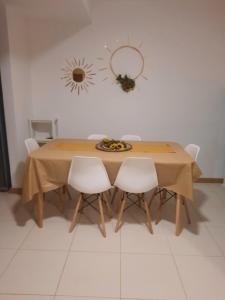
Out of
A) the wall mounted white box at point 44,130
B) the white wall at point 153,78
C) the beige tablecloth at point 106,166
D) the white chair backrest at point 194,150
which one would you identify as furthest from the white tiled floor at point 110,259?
the white wall at point 153,78

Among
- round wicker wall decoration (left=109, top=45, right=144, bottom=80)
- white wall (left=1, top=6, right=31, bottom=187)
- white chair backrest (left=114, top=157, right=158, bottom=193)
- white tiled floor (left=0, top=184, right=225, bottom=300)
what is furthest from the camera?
round wicker wall decoration (left=109, top=45, right=144, bottom=80)

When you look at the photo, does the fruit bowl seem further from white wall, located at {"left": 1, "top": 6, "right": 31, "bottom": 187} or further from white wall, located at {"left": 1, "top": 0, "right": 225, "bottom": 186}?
white wall, located at {"left": 1, "top": 6, "right": 31, "bottom": 187}

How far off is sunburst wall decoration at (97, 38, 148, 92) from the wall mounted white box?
108 centimetres

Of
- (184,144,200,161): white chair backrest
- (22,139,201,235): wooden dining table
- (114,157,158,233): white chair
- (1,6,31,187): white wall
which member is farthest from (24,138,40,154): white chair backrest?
(184,144,200,161): white chair backrest

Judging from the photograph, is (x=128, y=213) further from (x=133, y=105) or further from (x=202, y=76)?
(x=202, y=76)

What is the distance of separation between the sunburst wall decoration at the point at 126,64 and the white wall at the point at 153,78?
74mm

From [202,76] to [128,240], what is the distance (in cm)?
257

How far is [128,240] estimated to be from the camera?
2.28m

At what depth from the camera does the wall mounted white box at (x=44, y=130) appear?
11.4 ft

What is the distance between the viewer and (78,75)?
3.42 m

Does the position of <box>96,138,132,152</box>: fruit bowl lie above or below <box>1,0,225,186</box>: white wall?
below

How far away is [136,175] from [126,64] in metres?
1.92

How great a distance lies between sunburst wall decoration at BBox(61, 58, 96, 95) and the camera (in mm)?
3396

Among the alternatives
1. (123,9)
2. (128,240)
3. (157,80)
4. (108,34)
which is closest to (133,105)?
(157,80)
